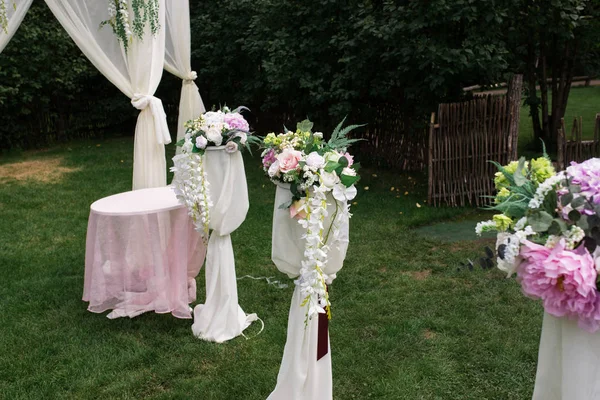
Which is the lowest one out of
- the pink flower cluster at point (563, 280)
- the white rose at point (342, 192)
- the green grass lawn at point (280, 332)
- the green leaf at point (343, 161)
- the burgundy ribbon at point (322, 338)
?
the green grass lawn at point (280, 332)

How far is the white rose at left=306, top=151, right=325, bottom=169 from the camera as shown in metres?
3.11

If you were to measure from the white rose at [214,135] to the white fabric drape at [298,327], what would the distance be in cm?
100

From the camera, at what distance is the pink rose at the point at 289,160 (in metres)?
3.17

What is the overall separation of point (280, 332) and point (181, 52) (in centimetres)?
324

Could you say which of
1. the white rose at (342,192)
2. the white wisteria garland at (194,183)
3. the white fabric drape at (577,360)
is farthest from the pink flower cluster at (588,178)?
the white wisteria garland at (194,183)

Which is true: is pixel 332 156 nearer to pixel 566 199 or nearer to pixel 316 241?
pixel 316 241

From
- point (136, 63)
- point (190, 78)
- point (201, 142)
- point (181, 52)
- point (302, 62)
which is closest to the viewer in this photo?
point (201, 142)

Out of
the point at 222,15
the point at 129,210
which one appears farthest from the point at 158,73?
the point at 222,15

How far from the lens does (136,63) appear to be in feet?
17.8

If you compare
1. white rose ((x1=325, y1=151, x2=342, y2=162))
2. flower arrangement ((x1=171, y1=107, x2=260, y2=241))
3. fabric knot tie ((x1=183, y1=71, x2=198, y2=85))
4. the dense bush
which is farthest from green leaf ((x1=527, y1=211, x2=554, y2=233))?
the dense bush

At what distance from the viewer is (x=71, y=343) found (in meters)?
4.41

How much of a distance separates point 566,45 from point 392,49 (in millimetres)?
3348

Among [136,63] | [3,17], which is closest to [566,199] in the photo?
[136,63]

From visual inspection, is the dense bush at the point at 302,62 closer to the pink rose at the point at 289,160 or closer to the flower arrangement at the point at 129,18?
the flower arrangement at the point at 129,18
